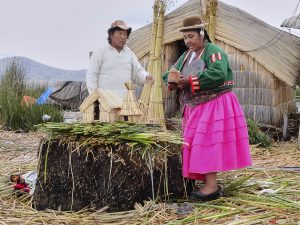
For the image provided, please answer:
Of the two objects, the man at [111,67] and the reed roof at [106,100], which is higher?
the man at [111,67]

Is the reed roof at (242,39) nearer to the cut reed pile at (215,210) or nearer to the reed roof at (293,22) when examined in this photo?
the reed roof at (293,22)

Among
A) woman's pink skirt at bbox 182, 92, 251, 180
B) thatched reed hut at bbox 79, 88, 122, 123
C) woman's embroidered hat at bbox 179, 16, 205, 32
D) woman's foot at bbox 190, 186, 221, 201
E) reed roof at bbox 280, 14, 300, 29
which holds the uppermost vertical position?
reed roof at bbox 280, 14, 300, 29

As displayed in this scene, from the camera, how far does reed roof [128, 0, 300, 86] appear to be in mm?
10297

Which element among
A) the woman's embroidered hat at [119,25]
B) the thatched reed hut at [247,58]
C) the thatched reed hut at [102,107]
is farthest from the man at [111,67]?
the thatched reed hut at [247,58]

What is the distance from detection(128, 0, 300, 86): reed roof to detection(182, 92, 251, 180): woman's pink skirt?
6270 mm

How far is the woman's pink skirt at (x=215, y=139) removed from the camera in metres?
3.85

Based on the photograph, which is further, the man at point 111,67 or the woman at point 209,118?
the man at point 111,67

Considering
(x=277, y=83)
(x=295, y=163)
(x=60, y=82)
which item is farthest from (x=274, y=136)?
(x=60, y=82)

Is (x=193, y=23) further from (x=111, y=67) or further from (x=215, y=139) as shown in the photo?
(x=111, y=67)

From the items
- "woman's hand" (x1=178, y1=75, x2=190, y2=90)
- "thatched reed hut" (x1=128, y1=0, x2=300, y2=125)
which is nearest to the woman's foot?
"woman's hand" (x1=178, y1=75, x2=190, y2=90)

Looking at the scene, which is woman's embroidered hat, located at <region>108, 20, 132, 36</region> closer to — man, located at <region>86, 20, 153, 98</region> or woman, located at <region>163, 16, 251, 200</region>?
man, located at <region>86, 20, 153, 98</region>

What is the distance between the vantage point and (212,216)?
3494 millimetres

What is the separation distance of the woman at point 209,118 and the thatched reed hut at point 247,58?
245 inches

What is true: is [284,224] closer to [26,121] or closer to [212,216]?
[212,216]
